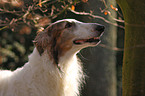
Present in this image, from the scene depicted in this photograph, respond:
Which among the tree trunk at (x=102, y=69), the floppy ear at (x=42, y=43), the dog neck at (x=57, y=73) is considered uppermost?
the floppy ear at (x=42, y=43)

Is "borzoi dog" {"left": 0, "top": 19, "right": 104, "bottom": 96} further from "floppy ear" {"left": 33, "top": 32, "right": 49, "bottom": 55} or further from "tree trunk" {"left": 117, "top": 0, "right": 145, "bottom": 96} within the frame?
"tree trunk" {"left": 117, "top": 0, "right": 145, "bottom": 96}

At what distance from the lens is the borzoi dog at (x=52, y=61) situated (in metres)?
3.53

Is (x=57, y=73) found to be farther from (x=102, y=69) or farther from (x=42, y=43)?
(x=102, y=69)

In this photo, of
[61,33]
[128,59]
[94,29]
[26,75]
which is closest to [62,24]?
[61,33]

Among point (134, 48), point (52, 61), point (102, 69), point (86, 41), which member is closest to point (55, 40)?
point (52, 61)

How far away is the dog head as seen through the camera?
361 centimetres

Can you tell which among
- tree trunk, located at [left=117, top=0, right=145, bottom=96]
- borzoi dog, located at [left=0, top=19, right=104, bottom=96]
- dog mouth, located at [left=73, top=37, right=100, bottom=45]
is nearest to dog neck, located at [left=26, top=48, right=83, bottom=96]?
borzoi dog, located at [left=0, top=19, right=104, bottom=96]

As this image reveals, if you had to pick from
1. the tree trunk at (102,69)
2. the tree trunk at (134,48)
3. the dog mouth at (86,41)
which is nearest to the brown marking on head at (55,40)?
the dog mouth at (86,41)

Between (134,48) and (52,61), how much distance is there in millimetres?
1497

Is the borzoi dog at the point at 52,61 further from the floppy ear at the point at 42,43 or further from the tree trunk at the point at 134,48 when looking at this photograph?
the tree trunk at the point at 134,48

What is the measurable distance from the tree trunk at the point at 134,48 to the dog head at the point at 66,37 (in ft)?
2.06

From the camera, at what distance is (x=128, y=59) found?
4.07 meters

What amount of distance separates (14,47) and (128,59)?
600 centimetres

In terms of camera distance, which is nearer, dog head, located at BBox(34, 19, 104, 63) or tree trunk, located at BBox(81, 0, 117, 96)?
dog head, located at BBox(34, 19, 104, 63)
